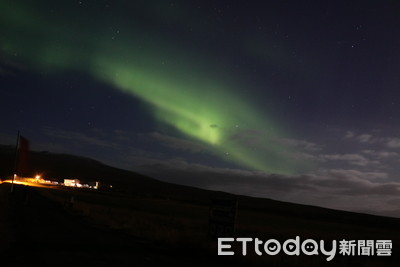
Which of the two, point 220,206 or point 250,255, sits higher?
point 220,206

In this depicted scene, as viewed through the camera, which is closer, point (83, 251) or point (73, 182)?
point (83, 251)

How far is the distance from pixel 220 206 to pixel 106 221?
1045 centimetres

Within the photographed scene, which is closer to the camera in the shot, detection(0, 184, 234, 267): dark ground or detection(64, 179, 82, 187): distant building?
detection(0, 184, 234, 267): dark ground

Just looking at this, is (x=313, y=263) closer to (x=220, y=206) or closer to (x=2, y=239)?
(x=220, y=206)

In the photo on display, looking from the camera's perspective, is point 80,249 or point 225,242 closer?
point 80,249

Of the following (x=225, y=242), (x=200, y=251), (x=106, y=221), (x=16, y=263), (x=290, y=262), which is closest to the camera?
(x=16, y=263)

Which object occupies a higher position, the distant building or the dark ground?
the distant building

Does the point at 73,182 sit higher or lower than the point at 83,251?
higher

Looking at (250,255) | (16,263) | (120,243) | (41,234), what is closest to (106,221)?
(41,234)

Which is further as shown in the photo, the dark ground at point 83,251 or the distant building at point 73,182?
the distant building at point 73,182

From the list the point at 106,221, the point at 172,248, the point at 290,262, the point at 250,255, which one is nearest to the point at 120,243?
the point at 172,248

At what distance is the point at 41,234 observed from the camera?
17.5m

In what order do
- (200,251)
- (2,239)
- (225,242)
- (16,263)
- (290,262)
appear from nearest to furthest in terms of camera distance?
1. (16,263)
2. (290,262)
3. (2,239)
4. (200,251)
5. (225,242)

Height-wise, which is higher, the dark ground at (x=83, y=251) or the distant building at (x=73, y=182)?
the distant building at (x=73, y=182)
